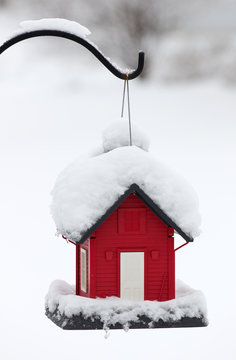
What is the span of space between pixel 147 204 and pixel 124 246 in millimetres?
235

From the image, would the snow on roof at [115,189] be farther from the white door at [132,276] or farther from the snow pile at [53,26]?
the snow pile at [53,26]

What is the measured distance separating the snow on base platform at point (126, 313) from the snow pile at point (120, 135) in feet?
2.33

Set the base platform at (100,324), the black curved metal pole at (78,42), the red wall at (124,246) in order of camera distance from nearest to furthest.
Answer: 1. the black curved metal pole at (78,42)
2. the base platform at (100,324)
3. the red wall at (124,246)

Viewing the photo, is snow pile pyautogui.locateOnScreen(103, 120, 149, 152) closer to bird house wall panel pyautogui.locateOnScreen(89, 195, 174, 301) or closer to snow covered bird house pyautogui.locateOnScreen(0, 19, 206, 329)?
snow covered bird house pyautogui.locateOnScreen(0, 19, 206, 329)

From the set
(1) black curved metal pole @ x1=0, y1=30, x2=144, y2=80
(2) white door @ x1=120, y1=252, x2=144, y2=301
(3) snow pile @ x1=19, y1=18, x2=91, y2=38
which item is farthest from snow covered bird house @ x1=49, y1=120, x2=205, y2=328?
(3) snow pile @ x1=19, y1=18, x2=91, y2=38

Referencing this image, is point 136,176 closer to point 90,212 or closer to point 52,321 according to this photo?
point 90,212

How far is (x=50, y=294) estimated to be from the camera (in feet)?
14.1

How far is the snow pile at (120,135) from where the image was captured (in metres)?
4.21

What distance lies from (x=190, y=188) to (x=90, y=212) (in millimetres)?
489

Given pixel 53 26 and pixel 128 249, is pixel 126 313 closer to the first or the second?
pixel 128 249

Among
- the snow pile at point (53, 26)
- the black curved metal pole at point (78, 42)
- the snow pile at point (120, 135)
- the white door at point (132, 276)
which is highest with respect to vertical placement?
the snow pile at point (53, 26)

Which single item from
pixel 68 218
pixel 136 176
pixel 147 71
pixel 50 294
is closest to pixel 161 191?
pixel 136 176

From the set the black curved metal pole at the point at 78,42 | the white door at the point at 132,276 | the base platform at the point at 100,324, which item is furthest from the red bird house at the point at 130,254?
the black curved metal pole at the point at 78,42

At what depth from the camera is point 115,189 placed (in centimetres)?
401
